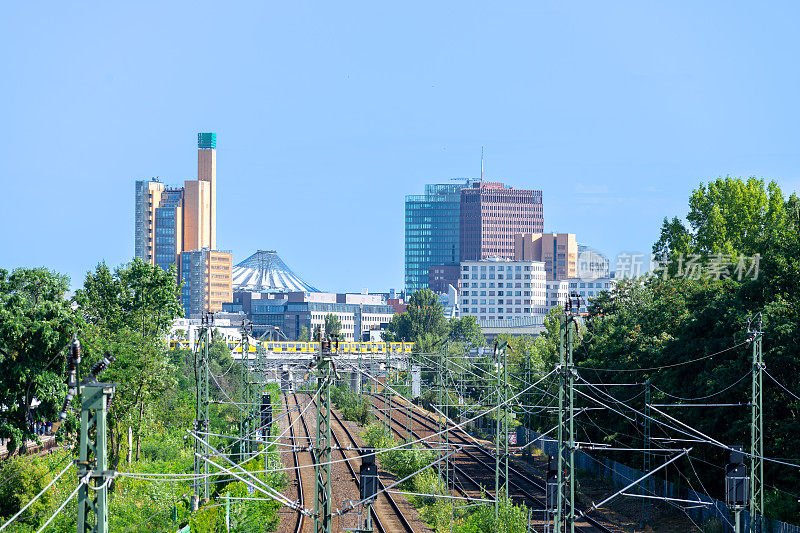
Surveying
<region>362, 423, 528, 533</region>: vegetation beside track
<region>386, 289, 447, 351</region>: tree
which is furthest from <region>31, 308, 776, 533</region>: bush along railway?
<region>386, 289, 447, 351</region>: tree

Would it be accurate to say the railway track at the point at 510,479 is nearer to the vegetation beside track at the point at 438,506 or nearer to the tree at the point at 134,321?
the vegetation beside track at the point at 438,506

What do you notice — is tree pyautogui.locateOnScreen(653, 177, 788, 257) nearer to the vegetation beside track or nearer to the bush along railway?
the bush along railway

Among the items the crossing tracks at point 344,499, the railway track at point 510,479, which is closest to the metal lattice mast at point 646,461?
the railway track at point 510,479

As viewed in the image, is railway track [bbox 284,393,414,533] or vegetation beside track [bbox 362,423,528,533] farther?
railway track [bbox 284,393,414,533]

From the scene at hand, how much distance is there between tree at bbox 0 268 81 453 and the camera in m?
41.2

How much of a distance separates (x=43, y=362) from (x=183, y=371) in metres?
48.3

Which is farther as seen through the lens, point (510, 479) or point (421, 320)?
point (421, 320)

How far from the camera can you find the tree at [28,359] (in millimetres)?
41188

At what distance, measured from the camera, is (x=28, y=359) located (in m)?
41.8

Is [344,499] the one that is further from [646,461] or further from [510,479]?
[646,461]

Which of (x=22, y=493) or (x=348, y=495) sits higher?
(x=22, y=493)

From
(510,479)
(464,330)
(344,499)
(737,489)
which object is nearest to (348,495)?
(344,499)

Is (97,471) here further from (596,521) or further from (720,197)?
(720,197)

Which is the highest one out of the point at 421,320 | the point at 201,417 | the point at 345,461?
the point at 421,320
